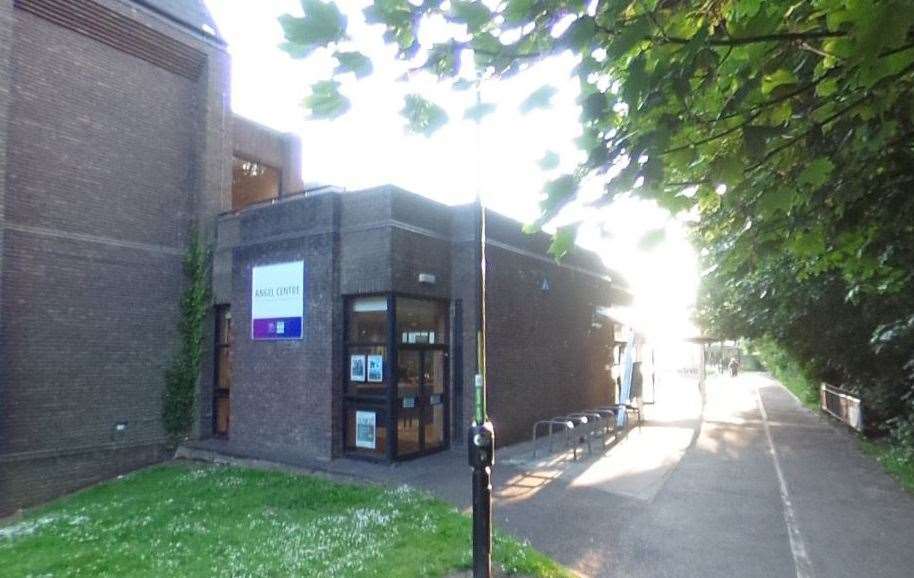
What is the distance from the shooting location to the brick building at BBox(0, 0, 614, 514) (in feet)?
37.9

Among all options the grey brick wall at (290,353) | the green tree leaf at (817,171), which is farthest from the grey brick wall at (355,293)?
the green tree leaf at (817,171)

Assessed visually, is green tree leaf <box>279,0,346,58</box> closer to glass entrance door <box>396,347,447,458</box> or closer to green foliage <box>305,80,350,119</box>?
green foliage <box>305,80,350,119</box>

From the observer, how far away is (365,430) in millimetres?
11367

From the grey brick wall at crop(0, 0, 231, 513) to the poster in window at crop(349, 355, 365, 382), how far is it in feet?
16.2

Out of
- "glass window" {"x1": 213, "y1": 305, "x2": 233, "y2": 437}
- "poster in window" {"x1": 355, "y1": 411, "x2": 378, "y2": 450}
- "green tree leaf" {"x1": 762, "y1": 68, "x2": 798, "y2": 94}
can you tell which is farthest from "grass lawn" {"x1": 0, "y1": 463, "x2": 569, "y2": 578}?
"green tree leaf" {"x1": 762, "y1": 68, "x2": 798, "y2": 94}

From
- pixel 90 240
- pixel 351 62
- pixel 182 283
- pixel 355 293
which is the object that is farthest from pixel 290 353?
pixel 351 62

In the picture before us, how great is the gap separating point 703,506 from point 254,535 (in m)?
5.68

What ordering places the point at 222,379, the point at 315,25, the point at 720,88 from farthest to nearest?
1. the point at 222,379
2. the point at 720,88
3. the point at 315,25

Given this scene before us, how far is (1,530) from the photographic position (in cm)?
941

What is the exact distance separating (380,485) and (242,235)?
21.5 feet

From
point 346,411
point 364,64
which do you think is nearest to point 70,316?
point 346,411

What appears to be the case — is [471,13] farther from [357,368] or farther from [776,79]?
[357,368]

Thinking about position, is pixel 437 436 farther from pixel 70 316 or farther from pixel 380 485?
pixel 70 316

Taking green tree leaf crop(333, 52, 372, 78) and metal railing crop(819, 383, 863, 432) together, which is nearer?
green tree leaf crop(333, 52, 372, 78)
